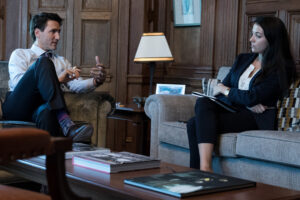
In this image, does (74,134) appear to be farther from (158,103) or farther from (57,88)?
(158,103)

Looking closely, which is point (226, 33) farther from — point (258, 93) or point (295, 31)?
point (258, 93)

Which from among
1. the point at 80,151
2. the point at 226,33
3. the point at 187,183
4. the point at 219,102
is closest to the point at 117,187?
the point at 187,183

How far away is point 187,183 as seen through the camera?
1.54m

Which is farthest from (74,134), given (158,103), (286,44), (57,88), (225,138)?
(286,44)

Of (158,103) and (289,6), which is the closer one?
(158,103)

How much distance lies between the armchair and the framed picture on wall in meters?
3.58

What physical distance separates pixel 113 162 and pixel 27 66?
189 cm

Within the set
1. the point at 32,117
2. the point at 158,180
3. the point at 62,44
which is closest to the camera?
the point at 158,180

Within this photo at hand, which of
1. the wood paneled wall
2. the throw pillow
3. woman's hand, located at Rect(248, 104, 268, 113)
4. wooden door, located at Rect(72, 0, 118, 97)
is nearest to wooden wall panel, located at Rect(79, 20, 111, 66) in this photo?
wooden door, located at Rect(72, 0, 118, 97)

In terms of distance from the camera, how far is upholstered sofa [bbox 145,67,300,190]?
2412 millimetres

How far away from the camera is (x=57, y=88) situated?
A: 2908 mm

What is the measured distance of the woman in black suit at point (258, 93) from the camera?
109 inches

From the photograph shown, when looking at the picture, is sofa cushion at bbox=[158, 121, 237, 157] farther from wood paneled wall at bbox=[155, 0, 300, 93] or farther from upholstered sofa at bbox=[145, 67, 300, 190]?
wood paneled wall at bbox=[155, 0, 300, 93]

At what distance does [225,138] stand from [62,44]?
2843mm
